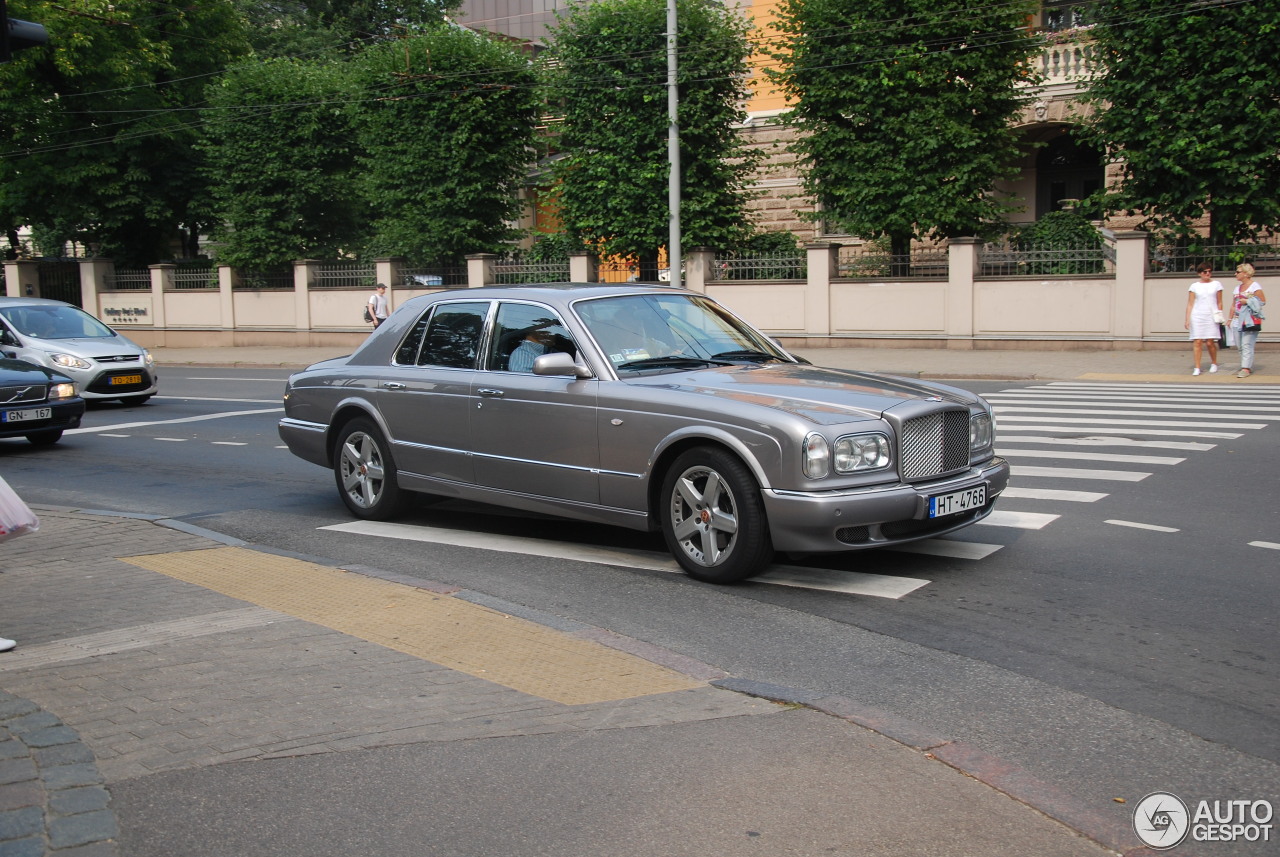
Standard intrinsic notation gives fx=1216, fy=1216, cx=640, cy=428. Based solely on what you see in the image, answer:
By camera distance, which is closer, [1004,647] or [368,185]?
[1004,647]

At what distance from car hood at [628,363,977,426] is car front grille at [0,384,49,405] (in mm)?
9005

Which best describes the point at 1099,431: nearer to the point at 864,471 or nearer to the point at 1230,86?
the point at 864,471

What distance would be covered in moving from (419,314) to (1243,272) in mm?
14732

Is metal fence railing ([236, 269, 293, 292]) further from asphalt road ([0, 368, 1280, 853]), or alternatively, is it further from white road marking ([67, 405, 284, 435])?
asphalt road ([0, 368, 1280, 853])

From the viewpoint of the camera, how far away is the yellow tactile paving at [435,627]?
5145 mm

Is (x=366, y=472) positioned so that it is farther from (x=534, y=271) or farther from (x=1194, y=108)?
(x=534, y=271)

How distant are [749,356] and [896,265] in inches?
768

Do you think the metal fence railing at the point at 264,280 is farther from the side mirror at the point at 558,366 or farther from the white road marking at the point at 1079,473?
the side mirror at the point at 558,366

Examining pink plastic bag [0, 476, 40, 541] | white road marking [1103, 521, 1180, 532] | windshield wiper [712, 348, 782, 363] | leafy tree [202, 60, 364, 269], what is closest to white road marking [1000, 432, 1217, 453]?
white road marking [1103, 521, 1180, 532]

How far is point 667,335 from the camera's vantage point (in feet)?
26.1

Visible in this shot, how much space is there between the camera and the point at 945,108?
2619cm

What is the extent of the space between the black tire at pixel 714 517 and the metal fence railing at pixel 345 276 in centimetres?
2815

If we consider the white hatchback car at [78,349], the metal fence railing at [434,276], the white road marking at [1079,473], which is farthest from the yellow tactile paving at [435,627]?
the metal fence railing at [434,276]

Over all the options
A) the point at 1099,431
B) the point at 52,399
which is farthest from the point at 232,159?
the point at 1099,431
